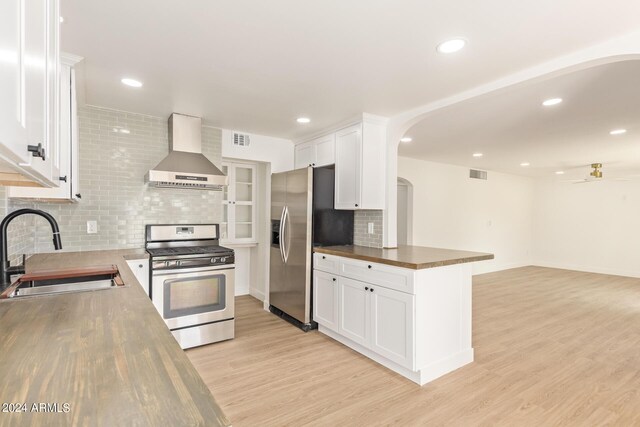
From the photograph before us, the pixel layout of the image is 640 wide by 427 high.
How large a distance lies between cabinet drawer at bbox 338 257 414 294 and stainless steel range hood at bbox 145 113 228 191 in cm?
154

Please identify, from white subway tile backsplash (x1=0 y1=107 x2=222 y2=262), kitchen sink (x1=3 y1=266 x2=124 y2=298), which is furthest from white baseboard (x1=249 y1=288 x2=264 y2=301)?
kitchen sink (x1=3 y1=266 x2=124 y2=298)

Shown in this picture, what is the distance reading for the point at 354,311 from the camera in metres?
3.09

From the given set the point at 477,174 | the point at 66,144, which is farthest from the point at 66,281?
the point at 477,174

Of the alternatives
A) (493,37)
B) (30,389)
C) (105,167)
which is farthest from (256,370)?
(493,37)

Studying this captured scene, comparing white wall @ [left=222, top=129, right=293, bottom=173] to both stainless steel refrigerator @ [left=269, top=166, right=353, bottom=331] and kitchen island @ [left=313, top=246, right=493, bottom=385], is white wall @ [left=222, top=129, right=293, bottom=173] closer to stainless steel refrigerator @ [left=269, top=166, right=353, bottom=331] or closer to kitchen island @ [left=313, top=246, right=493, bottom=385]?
stainless steel refrigerator @ [left=269, top=166, right=353, bottom=331]

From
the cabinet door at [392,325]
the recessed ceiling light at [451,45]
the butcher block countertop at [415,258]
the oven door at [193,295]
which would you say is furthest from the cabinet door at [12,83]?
the oven door at [193,295]

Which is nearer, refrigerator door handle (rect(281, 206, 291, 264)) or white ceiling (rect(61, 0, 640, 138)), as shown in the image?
white ceiling (rect(61, 0, 640, 138))

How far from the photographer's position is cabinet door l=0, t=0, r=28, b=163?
21.1 inches

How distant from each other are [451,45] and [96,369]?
7.42 ft

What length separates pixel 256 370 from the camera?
273 cm

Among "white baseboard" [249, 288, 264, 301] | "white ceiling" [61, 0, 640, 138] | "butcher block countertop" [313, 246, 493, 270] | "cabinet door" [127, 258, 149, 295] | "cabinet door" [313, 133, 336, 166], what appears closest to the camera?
"white ceiling" [61, 0, 640, 138]

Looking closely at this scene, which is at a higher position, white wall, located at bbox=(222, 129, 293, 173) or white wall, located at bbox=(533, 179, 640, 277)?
white wall, located at bbox=(222, 129, 293, 173)

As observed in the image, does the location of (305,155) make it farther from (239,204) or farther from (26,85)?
(26,85)

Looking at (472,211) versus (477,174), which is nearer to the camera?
(472,211)
